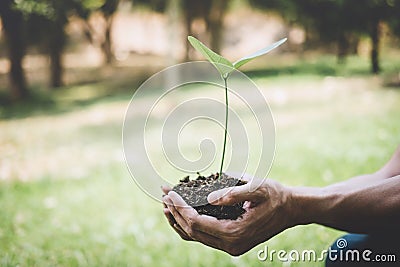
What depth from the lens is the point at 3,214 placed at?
7.08ft

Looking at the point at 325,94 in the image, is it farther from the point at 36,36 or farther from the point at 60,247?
the point at 60,247

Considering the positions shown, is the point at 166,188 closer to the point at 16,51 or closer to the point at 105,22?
the point at 16,51

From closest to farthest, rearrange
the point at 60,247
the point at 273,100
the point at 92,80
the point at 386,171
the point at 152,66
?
the point at 386,171, the point at 60,247, the point at 273,100, the point at 92,80, the point at 152,66

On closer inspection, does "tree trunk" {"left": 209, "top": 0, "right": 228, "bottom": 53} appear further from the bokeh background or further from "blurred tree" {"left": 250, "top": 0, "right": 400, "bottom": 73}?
"blurred tree" {"left": 250, "top": 0, "right": 400, "bottom": 73}

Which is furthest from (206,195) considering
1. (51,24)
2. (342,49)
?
(342,49)

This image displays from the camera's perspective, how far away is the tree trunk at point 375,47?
4.09m

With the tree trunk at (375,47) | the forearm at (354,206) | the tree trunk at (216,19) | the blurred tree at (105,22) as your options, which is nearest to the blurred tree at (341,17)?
the tree trunk at (375,47)

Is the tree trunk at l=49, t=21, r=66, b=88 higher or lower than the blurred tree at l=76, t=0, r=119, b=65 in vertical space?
lower

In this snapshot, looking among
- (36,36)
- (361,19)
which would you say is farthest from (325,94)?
(36,36)

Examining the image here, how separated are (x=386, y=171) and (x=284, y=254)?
669mm

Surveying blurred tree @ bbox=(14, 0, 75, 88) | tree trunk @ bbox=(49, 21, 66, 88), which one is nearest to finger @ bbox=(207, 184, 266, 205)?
blurred tree @ bbox=(14, 0, 75, 88)

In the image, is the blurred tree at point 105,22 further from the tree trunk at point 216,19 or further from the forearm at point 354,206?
the forearm at point 354,206

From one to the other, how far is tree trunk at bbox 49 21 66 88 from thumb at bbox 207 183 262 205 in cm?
390

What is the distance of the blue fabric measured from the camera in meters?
0.99
